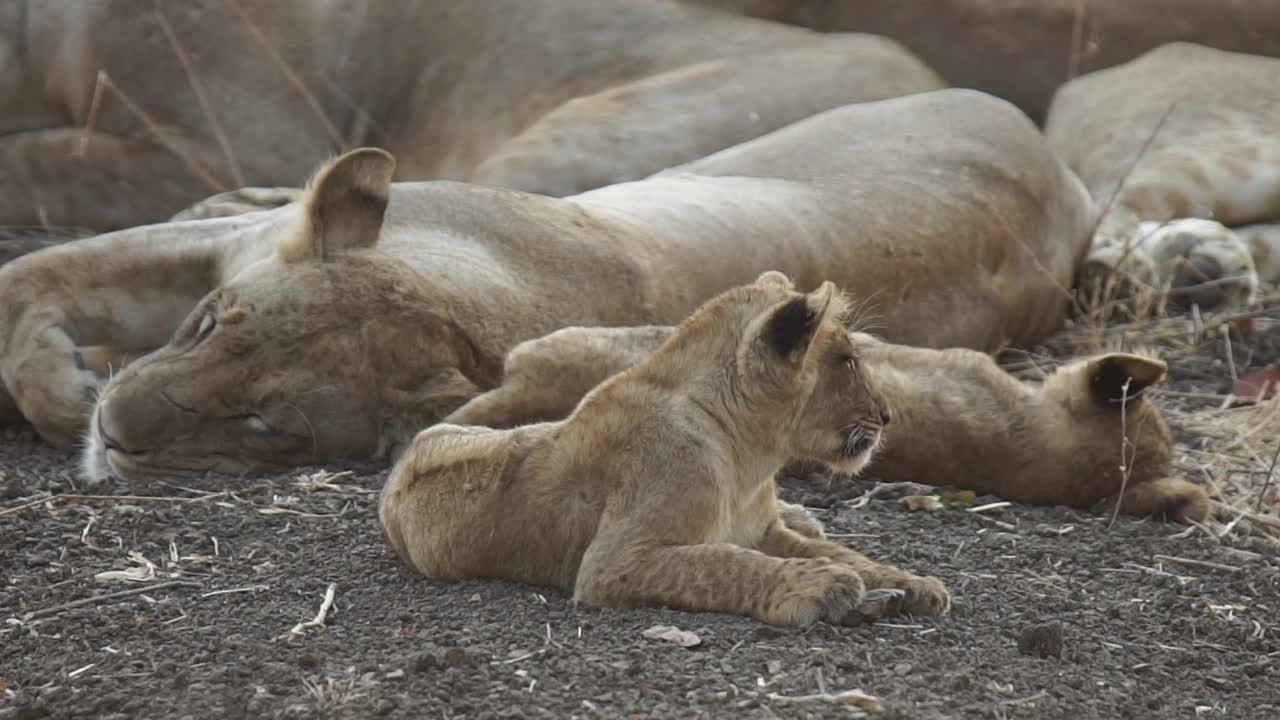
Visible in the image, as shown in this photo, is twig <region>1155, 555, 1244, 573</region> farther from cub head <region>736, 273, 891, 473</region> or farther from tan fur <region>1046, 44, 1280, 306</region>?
tan fur <region>1046, 44, 1280, 306</region>

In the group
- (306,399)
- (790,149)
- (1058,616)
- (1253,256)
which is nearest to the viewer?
(1058,616)

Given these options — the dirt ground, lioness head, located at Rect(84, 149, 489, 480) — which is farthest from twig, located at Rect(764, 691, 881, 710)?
lioness head, located at Rect(84, 149, 489, 480)

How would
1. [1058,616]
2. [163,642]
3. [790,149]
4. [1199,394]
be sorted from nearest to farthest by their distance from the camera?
[163,642] → [1058,616] → [1199,394] → [790,149]

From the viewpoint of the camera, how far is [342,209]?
4.36 m

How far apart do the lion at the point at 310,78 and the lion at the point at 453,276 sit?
1039 millimetres

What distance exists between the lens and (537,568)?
11.0 feet

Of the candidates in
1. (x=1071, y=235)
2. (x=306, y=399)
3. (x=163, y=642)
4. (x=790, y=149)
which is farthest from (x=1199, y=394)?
(x=163, y=642)

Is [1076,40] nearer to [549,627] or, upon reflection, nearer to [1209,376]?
A: [1209,376]

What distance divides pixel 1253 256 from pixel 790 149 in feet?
5.89

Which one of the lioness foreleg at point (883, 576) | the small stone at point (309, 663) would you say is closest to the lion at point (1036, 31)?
the lioness foreleg at point (883, 576)

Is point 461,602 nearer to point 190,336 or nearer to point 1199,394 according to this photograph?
point 190,336

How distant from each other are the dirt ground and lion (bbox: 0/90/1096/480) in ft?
0.56

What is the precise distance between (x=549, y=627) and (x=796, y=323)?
0.61 m

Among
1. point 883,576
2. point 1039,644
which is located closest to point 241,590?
point 883,576
